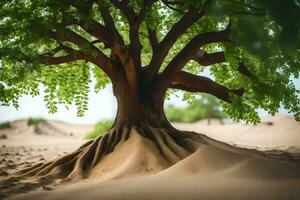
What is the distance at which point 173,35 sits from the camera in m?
8.82

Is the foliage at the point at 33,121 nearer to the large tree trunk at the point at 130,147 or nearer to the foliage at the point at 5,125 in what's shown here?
the foliage at the point at 5,125

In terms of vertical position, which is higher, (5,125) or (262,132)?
(262,132)

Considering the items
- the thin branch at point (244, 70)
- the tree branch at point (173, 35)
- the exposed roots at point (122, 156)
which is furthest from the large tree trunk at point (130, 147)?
the thin branch at point (244, 70)

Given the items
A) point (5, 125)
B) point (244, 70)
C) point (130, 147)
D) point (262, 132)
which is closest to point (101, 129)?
point (5, 125)

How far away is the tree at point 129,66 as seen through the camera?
714 cm

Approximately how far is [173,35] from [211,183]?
4628 mm

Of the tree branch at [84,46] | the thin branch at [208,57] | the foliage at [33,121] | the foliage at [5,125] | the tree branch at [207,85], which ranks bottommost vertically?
the foliage at [5,125]

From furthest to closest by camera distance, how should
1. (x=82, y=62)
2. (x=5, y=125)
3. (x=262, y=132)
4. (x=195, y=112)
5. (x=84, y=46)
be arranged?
(x=195, y=112), (x=5, y=125), (x=262, y=132), (x=82, y=62), (x=84, y=46)

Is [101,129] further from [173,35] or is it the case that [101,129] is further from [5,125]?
[173,35]

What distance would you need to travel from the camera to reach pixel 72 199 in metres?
4.73

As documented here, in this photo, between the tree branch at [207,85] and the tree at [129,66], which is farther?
the tree branch at [207,85]

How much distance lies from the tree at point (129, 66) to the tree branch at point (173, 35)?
22mm

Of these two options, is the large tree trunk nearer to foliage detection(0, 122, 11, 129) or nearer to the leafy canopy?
the leafy canopy

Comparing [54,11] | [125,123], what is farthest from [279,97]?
[54,11]
